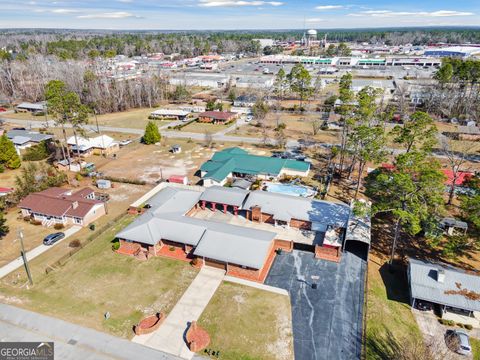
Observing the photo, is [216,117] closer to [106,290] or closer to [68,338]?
[106,290]

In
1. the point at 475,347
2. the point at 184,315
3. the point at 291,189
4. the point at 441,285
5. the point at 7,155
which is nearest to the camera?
the point at 475,347

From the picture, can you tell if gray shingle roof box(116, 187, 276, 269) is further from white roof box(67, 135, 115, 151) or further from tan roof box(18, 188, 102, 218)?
white roof box(67, 135, 115, 151)

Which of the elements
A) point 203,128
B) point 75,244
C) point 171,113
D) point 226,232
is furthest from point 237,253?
point 171,113

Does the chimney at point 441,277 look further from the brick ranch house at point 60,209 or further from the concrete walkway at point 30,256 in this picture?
the concrete walkway at point 30,256

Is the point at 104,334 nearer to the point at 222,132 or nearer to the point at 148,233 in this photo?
the point at 148,233

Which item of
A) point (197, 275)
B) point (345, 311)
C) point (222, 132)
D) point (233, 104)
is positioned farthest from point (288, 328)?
point (233, 104)
